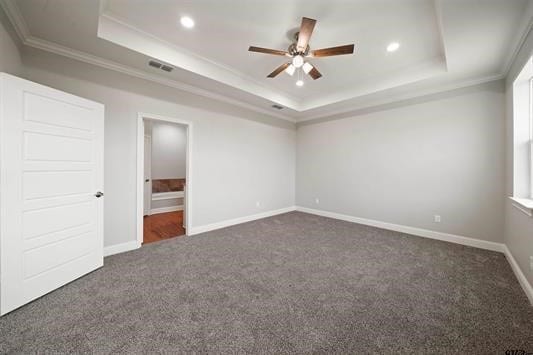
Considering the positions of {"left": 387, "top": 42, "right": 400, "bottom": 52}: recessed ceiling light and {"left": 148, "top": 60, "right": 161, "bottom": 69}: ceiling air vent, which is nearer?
{"left": 387, "top": 42, "right": 400, "bottom": 52}: recessed ceiling light

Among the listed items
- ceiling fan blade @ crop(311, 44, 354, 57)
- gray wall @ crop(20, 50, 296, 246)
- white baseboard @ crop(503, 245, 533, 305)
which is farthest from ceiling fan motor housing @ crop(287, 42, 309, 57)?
white baseboard @ crop(503, 245, 533, 305)

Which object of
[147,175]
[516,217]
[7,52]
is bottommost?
[516,217]

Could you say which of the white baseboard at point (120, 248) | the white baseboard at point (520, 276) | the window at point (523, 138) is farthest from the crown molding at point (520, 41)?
the white baseboard at point (120, 248)

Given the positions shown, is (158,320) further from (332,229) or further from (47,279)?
(332,229)

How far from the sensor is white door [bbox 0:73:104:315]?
5.57 ft

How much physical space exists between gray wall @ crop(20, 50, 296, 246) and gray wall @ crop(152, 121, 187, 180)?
220cm

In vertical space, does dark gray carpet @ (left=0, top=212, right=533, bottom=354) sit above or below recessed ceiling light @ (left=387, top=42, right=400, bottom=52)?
below

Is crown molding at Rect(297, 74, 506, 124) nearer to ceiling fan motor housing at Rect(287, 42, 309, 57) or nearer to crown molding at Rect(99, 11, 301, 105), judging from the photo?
crown molding at Rect(99, 11, 301, 105)

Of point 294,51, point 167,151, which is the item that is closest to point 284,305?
point 294,51

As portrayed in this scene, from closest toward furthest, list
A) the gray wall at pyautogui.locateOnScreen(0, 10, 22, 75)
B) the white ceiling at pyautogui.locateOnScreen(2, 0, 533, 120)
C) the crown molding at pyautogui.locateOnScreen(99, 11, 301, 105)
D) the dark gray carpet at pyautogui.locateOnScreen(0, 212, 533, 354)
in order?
the dark gray carpet at pyautogui.locateOnScreen(0, 212, 533, 354) → the gray wall at pyautogui.locateOnScreen(0, 10, 22, 75) → the white ceiling at pyautogui.locateOnScreen(2, 0, 533, 120) → the crown molding at pyautogui.locateOnScreen(99, 11, 301, 105)

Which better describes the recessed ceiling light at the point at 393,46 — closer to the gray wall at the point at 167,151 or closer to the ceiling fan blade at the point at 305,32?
the ceiling fan blade at the point at 305,32

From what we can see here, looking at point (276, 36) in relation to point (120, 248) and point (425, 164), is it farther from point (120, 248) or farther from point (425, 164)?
point (120, 248)

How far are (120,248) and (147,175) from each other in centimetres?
301

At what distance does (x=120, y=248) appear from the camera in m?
2.90
